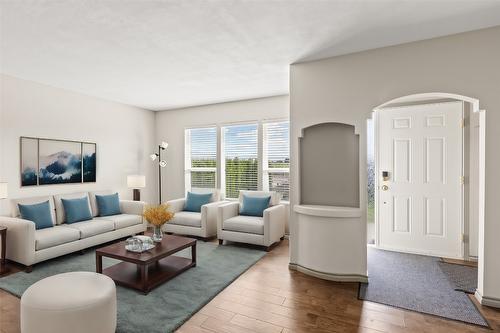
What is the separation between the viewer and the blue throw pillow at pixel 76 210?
13.7ft

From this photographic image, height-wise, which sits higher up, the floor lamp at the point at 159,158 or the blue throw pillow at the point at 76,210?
the floor lamp at the point at 159,158

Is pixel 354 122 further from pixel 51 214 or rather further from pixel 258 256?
pixel 51 214

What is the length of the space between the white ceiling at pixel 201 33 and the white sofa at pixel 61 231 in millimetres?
1987

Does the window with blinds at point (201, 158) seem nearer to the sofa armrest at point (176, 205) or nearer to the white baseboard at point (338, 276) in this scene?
the sofa armrest at point (176, 205)

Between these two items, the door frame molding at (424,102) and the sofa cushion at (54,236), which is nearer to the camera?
the door frame molding at (424,102)

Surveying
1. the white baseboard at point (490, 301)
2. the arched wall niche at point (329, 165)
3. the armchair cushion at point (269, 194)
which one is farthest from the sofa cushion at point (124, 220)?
the white baseboard at point (490, 301)

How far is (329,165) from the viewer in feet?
11.3

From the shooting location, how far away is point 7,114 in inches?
152

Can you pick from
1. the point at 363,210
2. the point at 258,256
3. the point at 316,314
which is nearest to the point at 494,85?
the point at 363,210

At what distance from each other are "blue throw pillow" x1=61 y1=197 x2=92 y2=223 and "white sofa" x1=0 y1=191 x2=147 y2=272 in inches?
3.7

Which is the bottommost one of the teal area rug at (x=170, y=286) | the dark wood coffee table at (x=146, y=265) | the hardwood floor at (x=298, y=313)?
the hardwood floor at (x=298, y=313)

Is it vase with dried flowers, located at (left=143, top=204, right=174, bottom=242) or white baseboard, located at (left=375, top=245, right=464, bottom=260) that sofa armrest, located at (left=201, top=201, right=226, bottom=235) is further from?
white baseboard, located at (left=375, top=245, right=464, bottom=260)

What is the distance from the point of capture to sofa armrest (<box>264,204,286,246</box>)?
418 cm

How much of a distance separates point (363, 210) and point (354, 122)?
1038mm
